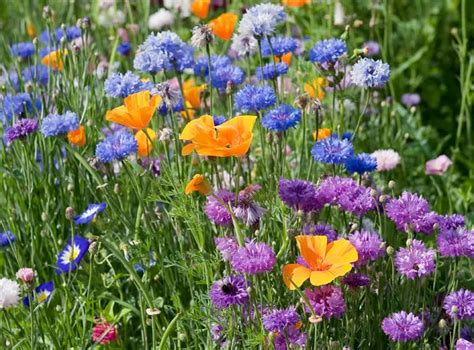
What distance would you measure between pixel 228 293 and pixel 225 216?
0.57 ft

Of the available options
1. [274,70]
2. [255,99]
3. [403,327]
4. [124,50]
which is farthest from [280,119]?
[124,50]

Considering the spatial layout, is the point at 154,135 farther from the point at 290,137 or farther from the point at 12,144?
the point at 290,137

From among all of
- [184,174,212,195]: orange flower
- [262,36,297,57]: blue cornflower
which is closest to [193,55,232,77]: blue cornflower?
[262,36,297,57]: blue cornflower

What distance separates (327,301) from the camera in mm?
1677

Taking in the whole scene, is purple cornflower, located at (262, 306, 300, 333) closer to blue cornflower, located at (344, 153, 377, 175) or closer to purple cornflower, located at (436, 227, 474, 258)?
purple cornflower, located at (436, 227, 474, 258)

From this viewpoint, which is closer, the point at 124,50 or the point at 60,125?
the point at 60,125

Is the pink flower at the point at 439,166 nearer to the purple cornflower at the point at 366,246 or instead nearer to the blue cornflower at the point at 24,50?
the purple cornflower at the point at 366,246

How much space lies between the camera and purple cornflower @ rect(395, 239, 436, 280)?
5.72 feet

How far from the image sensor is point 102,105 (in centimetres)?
261

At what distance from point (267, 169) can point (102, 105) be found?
0.66 meters

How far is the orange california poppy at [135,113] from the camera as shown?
69.9 inches

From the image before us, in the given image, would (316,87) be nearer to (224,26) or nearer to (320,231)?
(224,26)

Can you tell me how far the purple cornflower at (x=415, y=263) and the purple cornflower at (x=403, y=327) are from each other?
8 centimetres

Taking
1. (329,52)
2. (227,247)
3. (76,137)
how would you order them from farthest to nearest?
(76,137) → (329,52) → (227,247)
